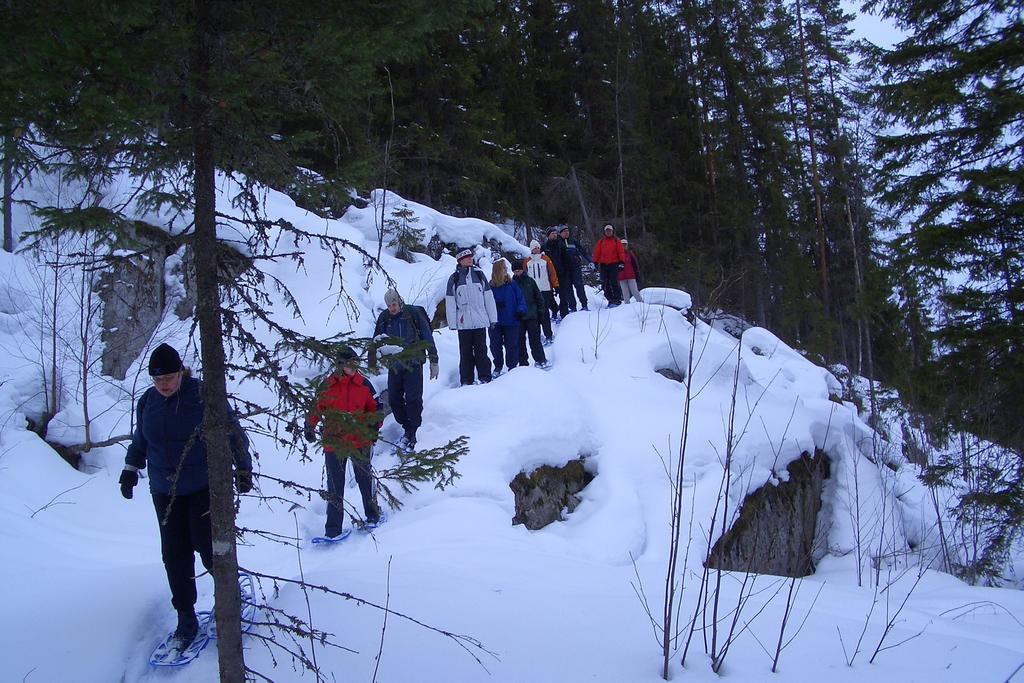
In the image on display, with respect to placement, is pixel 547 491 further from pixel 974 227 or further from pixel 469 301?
pixel 974 227

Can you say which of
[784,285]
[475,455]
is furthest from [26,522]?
[784,285]

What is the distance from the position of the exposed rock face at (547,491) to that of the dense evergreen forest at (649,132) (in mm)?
3883

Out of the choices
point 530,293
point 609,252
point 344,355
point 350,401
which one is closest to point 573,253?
point 609,252

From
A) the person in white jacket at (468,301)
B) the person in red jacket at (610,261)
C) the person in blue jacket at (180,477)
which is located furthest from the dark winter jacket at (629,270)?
the person in blue jacket at (180,477)

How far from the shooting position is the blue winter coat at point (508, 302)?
8.61 m

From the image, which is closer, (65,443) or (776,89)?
(65,443)

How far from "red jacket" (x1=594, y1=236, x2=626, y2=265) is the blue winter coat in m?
3.31

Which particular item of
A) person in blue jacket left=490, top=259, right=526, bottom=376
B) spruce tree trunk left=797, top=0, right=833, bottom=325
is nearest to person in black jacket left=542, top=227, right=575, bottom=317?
person in blue jacket left=490, top=259, right=526, bottom=376

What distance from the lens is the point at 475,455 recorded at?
651cm

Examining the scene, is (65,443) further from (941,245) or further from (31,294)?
(941,245)

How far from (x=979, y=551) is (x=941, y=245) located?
4096 mm

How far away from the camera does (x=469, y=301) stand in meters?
8.02

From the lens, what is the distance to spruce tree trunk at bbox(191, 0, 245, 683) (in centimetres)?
254

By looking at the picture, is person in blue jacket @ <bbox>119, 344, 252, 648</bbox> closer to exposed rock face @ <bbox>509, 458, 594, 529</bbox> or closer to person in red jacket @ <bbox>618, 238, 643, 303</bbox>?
exposed rock face @ <bbox>509, 458, 594, 529</bbox>
